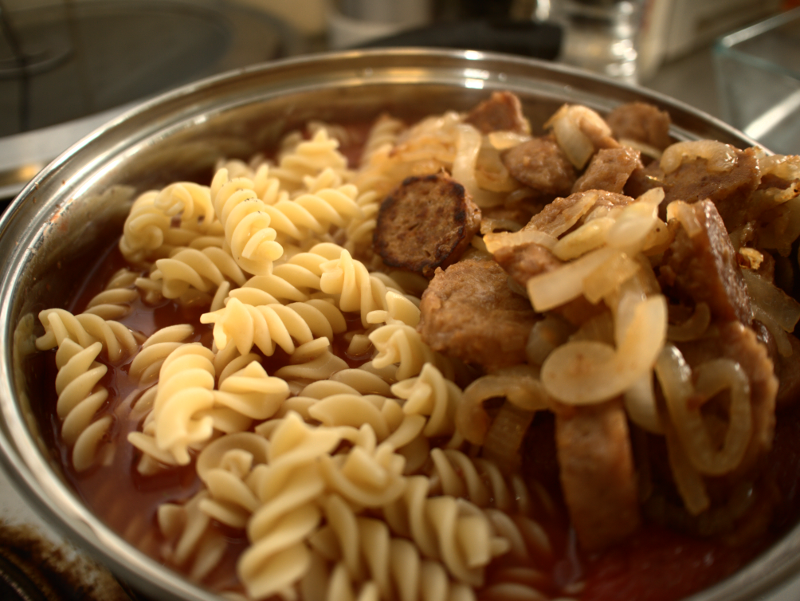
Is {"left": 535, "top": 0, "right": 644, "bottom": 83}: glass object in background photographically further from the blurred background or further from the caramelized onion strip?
the caramelized onion strip

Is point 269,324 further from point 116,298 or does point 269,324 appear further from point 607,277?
point 607,277

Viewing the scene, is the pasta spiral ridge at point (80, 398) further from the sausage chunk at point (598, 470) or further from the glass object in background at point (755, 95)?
the glass object in background at point (755, 95)

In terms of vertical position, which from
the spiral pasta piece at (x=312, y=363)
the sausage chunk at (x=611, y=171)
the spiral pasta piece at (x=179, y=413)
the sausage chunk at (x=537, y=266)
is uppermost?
the sausage chunk at (x=611, y=171)

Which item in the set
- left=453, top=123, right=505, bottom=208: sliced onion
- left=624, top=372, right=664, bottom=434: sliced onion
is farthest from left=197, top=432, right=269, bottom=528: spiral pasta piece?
left=453, top=123, right=505, bottom=208: sliced onion

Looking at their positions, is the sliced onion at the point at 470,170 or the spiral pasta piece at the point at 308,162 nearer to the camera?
A: the sliced onion at the point at 470,170

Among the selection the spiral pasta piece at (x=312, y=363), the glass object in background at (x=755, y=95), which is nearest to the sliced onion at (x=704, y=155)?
the spiral pasta piece at (x=312, y=363)
